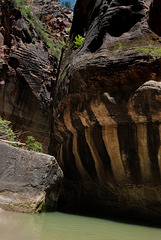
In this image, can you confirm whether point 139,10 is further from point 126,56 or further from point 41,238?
point 41,238

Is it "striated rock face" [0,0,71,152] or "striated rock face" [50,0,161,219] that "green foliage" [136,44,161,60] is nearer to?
"striated rock face" [50,0,161,219]

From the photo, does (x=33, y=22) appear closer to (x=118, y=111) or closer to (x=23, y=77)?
(x=23, y=77)

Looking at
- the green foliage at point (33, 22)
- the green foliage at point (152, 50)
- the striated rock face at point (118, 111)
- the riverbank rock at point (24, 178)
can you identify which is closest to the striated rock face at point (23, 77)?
the green foliage at point (33, 22)

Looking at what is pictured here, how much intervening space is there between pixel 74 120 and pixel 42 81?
9.25 metres

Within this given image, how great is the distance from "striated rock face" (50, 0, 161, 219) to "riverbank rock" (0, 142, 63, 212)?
5.46ft

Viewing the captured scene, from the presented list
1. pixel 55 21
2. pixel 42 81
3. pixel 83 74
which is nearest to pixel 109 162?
pixel 83 74

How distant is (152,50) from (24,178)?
4281 mm

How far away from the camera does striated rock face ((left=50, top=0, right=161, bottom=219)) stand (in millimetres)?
4961

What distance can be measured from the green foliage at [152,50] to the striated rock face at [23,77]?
10091 millimetres

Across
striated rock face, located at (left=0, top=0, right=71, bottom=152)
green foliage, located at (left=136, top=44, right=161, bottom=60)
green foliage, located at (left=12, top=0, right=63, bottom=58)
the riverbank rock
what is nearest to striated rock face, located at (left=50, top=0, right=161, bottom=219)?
green foliage, located at (left=136, top=44, right=161, bottom=60)

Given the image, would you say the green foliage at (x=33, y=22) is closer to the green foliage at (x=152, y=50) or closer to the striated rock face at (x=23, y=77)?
the striated rock face at (x=23, y=77)

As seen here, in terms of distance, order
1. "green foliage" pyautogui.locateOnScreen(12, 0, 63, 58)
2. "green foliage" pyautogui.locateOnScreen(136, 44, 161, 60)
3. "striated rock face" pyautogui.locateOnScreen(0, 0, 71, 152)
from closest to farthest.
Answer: "green foliage" pyautogui.locateOnScreen(136, 44, 161, 60), "striated rock face" pyautogui.locateOnScreen(0, 0, 71, 152), "green foliage" pyautogui.locateOnScreen(12, 0, 63, 58)

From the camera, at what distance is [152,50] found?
4934 mm

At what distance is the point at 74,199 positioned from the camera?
729cm
